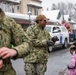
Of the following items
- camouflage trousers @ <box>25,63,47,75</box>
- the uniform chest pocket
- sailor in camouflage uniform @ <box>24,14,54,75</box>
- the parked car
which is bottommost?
the parked car

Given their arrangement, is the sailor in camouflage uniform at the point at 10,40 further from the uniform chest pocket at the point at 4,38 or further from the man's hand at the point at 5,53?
the man's hand at the point at 5,53

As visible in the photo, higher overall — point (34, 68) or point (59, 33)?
point (34, 68)

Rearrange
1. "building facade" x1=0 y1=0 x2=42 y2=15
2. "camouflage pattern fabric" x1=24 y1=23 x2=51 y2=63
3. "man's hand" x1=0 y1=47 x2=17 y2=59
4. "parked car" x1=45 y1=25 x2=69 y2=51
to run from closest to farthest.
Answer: "man's hand" x1=0 y1=47 x2=17 y2=59 < "camouflage pattern fabric" x1=24 y1=23 x2=51 y2=63 < "parked car" x1=45 y1=25 x2=69 y2=51 < "building facade" x1=0 y1=0 x2=42 y2=15

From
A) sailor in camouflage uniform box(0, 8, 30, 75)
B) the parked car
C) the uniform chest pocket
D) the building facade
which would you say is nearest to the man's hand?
sailor in camouflage uniform box(0, 8, 30, 75)

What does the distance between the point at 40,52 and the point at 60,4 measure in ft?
348

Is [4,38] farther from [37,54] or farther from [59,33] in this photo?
[59,33]

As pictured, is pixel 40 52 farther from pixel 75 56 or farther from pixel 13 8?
pixel 13 8

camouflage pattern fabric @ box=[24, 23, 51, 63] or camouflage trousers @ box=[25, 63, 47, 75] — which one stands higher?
camouflage pattern fabric @ box=[24, 23, 51, 63]

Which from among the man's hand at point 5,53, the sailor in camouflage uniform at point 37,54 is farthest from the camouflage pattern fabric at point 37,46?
the man's hand at point 5,53

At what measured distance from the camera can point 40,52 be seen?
5250 millimetres

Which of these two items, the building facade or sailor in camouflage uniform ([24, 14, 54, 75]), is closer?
sailor in camouflage uniform ([24, 14, 54, 75])

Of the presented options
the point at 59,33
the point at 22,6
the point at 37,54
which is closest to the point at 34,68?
the point at 37,54

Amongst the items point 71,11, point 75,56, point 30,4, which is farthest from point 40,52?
point 71,11

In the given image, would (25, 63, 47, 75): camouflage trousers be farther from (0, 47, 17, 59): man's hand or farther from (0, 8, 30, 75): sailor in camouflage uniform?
(0, 47, 17, 59): man's hand
